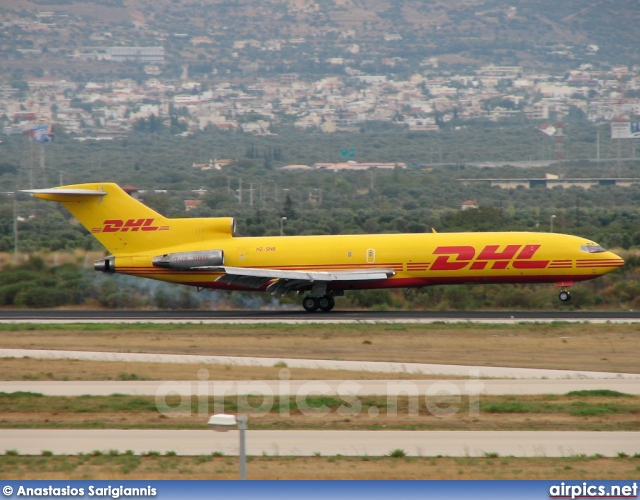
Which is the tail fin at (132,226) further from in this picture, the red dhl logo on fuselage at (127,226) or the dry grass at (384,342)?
the dry grass at (384,342)

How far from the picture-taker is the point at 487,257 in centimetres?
3575

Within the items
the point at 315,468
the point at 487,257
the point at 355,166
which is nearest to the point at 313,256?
the point at 487,257

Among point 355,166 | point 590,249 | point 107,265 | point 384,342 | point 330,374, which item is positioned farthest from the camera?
point 355,166

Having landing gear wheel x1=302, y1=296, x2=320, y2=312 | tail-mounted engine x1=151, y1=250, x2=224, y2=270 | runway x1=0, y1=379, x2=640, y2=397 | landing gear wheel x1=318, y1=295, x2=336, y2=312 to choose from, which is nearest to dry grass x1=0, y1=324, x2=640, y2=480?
runway x1=0, y1=379, x2=640, y2=397

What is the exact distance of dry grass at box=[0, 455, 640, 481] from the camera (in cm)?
1367

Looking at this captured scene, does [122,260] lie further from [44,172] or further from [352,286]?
[44,172]

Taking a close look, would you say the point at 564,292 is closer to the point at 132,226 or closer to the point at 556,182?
the point at 132,226

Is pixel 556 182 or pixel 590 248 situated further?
pixel 556 182

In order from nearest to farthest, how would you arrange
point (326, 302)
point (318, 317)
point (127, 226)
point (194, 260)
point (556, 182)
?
1. point (318, 317)
2. point (194, 260)
3. point (326, 302)
4. point (127, 226)
5. point (556, 182)

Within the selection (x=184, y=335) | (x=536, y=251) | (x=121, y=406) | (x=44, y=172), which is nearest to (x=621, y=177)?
(x=44, y=172)

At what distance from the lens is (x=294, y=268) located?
1453 inches

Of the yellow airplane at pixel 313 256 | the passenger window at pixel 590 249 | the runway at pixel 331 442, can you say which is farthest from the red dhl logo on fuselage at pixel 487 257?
the runway at pixel 331 442

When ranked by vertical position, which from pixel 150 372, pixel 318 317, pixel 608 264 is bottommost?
pixel 318 317

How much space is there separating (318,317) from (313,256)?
2.47m
